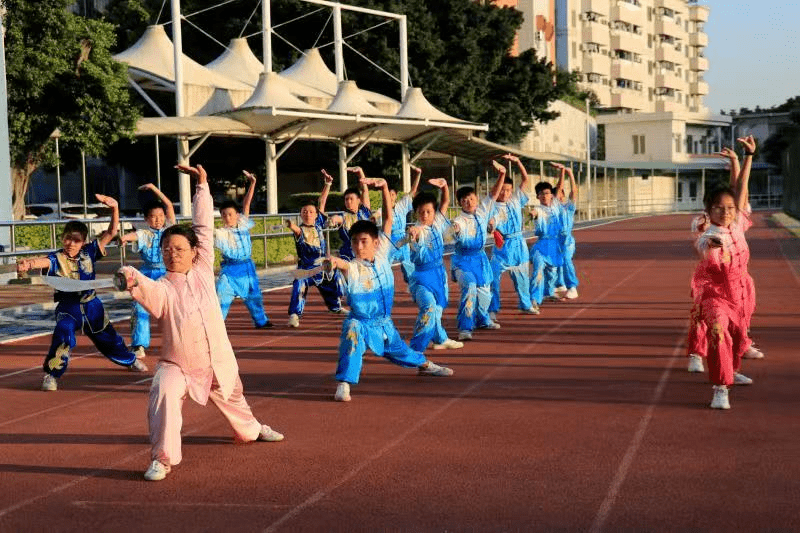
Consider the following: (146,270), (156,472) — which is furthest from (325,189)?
(156,472)

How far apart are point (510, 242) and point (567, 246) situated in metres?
2.63

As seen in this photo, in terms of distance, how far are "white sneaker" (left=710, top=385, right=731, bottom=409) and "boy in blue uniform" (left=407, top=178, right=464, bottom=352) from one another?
3196mm

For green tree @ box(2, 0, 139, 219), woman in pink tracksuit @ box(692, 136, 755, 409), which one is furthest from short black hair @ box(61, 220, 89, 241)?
green tree @ box(2, 0, 139, 219)

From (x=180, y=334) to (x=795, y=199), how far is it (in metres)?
44.8

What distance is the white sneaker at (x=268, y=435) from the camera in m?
7.16

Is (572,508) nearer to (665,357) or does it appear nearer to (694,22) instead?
(665,357)

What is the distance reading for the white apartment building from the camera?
88.2 metres

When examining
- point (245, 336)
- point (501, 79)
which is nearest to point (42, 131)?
point (245, 336)

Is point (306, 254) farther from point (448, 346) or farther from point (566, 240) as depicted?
point (566, 240)

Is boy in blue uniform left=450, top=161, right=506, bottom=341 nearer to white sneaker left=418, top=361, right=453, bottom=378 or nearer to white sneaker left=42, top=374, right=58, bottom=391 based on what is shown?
white sneaker left=418, top=361, right=453, bottom=378

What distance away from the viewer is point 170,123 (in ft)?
99.5

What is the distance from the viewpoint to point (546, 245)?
51.4ft

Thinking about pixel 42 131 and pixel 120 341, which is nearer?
pixel 120 341

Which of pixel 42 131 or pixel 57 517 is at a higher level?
pixel 42 131
